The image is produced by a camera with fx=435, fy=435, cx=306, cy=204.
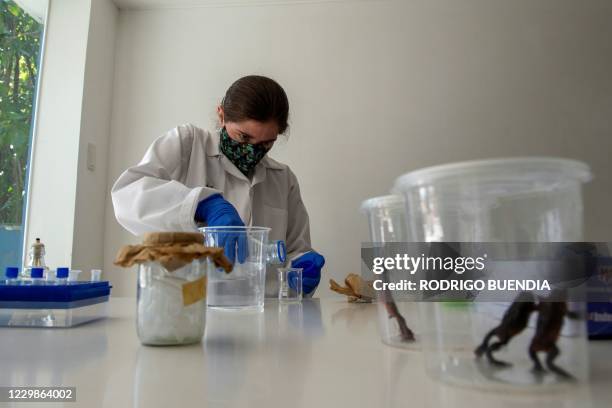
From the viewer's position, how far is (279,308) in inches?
32.6

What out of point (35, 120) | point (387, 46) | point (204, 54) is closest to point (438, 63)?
point (387, 46)

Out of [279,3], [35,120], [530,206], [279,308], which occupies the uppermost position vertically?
[279,3]

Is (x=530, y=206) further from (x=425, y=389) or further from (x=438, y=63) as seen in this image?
(x=438, y=63)

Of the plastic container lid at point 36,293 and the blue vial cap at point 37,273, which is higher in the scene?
the blue vial cap at point 37,273

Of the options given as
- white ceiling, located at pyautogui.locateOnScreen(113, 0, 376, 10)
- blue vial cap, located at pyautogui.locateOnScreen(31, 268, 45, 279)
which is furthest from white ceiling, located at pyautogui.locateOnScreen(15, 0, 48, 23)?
blue vial cap, located at pyautogui.locateOnScreen(31, 268, 45, 279)

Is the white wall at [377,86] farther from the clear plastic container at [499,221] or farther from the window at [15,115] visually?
the clear plastic container at [499,221]

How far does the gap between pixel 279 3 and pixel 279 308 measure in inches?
73.0

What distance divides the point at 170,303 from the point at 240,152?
3.45 feet

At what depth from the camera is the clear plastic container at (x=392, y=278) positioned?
393 millimetres

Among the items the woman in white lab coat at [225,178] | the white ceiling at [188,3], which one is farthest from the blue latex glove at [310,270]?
the white ceiling at [188,3]

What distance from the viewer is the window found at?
69.3 inches

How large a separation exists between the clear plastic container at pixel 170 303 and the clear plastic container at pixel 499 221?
0.24 m

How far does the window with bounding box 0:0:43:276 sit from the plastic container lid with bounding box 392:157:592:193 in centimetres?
→ 197

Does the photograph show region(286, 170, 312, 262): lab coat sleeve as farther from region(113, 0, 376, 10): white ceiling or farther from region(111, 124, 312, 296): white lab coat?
region(113, 0, 376, 10): white ceiling
